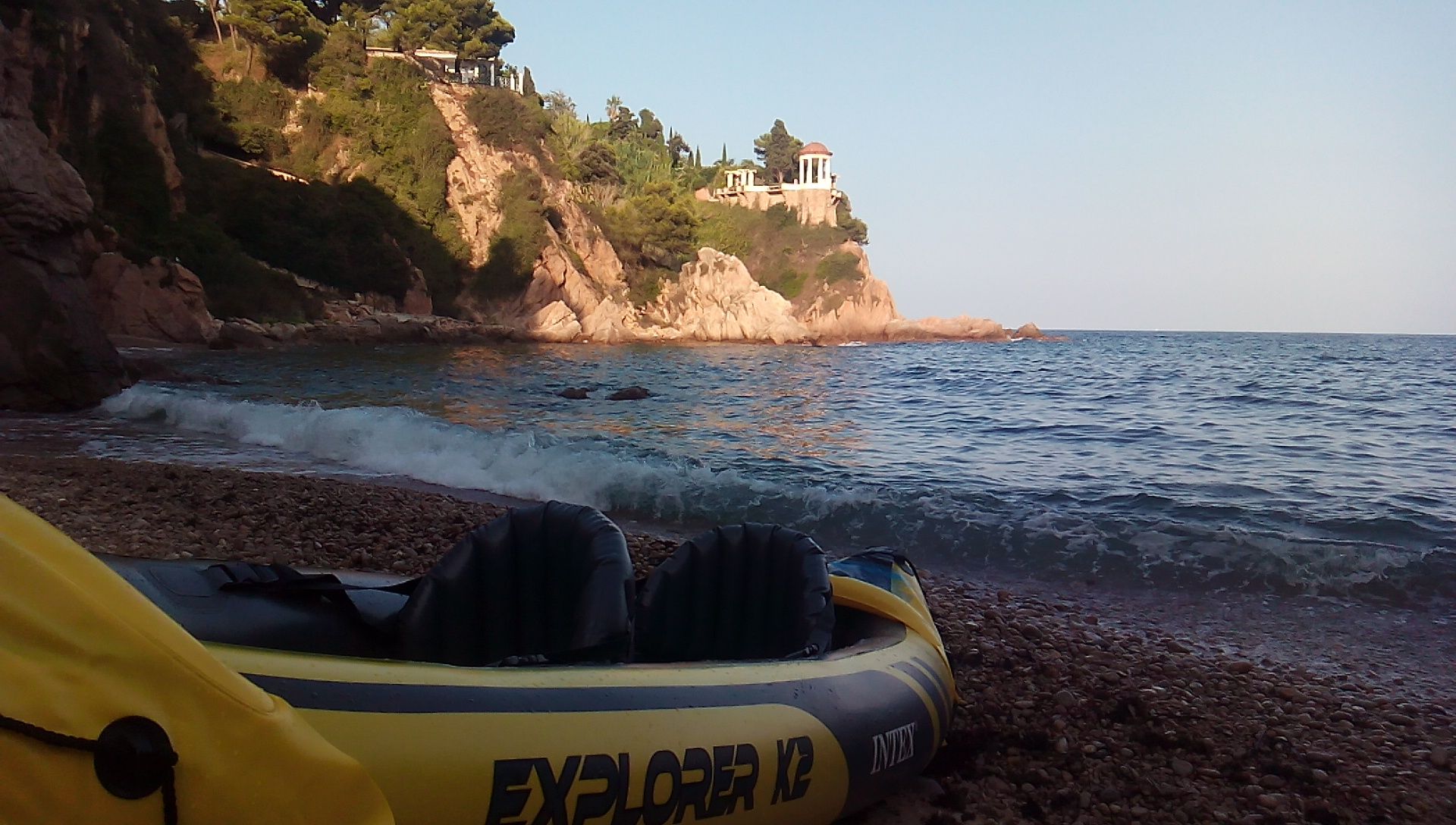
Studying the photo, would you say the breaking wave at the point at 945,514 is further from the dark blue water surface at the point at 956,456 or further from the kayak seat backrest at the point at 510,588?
the kayak seat backrest at the point at 510,588

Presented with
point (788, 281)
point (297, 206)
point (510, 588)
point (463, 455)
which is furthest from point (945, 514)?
Result: point (788, 281)

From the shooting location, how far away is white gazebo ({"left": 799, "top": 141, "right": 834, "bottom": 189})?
91.5m

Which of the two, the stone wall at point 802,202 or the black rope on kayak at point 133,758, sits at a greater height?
the stone wall at point 802,202

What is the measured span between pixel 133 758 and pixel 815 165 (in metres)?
95.2

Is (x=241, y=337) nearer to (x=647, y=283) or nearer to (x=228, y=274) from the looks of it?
(x=228, y=274)

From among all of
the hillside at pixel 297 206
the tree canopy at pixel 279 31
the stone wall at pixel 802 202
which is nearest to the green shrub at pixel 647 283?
the hillside at pixel 297 206

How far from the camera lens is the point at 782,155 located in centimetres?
9888

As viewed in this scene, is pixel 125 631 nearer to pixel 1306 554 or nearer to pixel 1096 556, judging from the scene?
pixel 1096 556

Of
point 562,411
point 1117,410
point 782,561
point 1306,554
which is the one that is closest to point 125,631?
point 782,561

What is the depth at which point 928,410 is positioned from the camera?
19.2m

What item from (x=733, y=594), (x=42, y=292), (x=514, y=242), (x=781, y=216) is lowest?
(x=733, y=594)

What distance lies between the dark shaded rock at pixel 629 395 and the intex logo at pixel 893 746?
60.2 feet

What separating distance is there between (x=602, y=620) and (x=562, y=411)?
1559cm

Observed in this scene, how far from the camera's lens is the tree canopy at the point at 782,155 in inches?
3893
